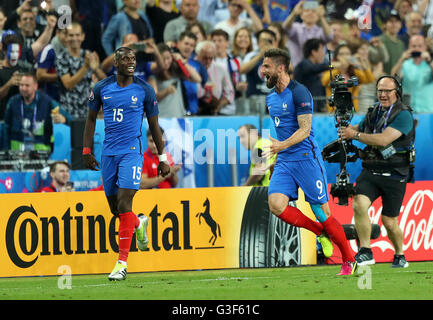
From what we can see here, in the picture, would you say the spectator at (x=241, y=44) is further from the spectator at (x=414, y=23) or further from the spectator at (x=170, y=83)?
the spectator at (x=414, y=23)

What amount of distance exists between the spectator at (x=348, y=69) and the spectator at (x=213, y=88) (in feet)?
5.26

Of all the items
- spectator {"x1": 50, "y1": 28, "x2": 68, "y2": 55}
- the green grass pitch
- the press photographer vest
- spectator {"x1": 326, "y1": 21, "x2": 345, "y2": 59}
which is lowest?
the green grass pitch

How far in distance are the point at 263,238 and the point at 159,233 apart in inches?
53.6

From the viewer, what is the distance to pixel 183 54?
1370 centimetres


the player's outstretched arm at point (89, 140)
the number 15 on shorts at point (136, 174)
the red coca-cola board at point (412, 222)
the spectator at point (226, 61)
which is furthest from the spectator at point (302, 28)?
the number 15 on shorts at point (136, 174)

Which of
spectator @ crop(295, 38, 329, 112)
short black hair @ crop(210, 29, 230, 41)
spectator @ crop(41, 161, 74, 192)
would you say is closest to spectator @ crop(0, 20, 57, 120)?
spectator @ crop(41, 161, 74, 192)

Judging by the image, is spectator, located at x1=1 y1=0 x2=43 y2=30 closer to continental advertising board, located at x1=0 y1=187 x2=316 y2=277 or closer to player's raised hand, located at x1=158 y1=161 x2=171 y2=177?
continental advertising board, located at x1=0 y1=187 x2=316 y2=277

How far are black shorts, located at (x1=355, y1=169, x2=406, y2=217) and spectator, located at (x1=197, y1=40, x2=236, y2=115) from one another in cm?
332

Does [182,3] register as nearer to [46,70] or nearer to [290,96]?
[46,70]

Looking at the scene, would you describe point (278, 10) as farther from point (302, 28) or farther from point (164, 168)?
point (164, 168)

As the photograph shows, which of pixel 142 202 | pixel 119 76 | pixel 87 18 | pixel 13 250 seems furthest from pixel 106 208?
pixel 87 18

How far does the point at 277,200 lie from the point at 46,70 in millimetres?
5596

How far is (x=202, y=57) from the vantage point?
13.9 metres

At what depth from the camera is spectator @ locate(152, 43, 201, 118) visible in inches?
523
